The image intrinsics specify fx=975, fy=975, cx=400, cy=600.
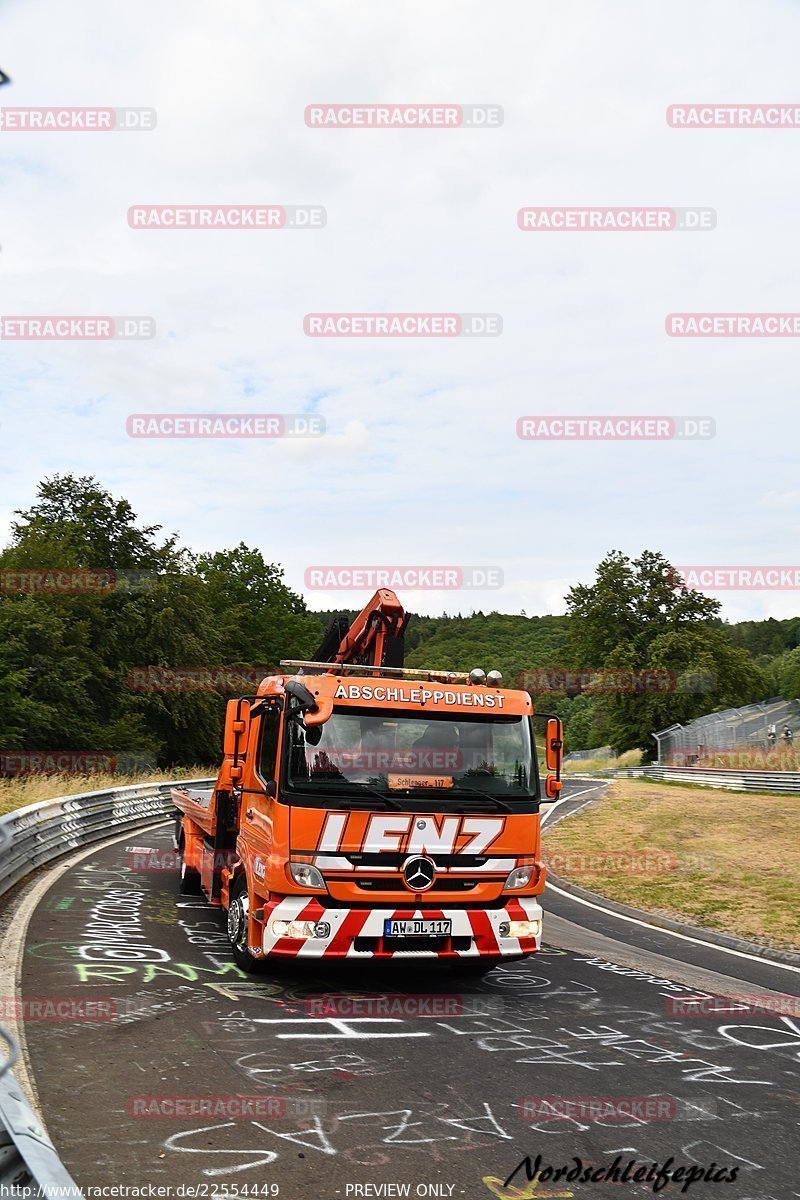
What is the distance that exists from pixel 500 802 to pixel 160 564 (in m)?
47.5

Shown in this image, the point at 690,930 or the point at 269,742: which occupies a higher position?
the point at 269,742

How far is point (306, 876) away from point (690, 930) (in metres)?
6.86

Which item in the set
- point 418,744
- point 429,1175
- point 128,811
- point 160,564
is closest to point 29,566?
point 160,564

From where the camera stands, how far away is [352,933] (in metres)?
7.59

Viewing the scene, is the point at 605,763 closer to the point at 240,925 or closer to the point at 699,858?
the point at 699,858

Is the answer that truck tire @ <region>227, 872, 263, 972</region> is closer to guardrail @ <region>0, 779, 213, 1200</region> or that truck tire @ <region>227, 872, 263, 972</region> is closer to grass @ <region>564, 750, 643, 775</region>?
guardrail @ <region>0, 779, 213, 1200</region>

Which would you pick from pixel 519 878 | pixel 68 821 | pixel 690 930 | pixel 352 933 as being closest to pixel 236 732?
pixel 352 933

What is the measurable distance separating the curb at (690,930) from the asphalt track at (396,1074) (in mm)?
1146

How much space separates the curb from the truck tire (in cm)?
588

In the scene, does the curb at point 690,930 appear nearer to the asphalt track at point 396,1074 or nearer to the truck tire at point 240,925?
the asphalt track at point 396,1074

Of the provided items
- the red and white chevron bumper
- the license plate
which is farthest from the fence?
the license plate

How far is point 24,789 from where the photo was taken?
63.8 ft

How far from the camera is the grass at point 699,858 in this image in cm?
1337

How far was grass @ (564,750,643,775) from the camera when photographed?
60.8 meters
